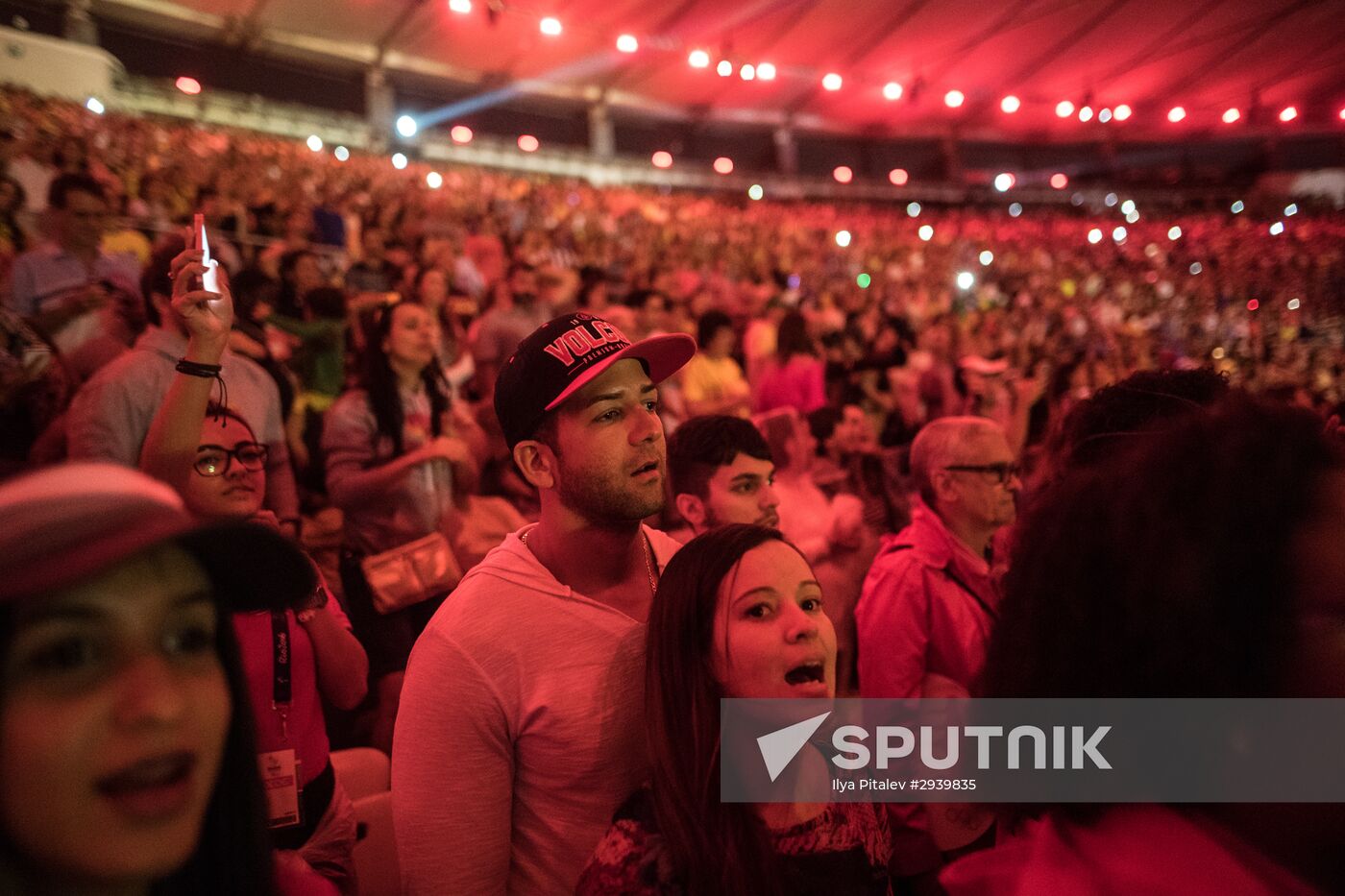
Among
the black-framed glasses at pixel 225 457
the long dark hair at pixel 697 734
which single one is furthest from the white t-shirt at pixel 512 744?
the black-framed glasses at pixel 225 457

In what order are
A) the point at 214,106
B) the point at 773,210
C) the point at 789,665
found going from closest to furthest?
1. the point at 789,665
2. the point at 214,106
3. the point at 773,210

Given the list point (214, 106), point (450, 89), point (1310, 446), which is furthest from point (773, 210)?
point (1310, 446)

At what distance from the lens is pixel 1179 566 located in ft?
3.35

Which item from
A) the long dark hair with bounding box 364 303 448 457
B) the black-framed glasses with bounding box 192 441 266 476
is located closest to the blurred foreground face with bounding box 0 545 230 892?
the black-framed glasses with bounding box 192 441 266 476

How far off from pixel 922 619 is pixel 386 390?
Answer: 2.36 metres

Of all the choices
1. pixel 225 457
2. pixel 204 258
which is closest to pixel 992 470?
pixel 225 457

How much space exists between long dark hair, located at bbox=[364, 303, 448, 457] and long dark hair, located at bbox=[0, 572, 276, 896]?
2.61m

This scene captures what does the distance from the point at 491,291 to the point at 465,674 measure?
5718 mm

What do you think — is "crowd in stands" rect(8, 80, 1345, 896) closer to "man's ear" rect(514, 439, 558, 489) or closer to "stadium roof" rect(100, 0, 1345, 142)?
"man's ear" rect(514, 439, 558, 489)

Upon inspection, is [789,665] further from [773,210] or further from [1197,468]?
[773,210]

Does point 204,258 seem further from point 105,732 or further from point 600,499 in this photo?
point 105,732

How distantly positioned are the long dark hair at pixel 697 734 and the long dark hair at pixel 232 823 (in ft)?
2.25

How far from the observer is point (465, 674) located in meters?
1.65

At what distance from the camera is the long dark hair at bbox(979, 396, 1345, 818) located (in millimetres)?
1007
